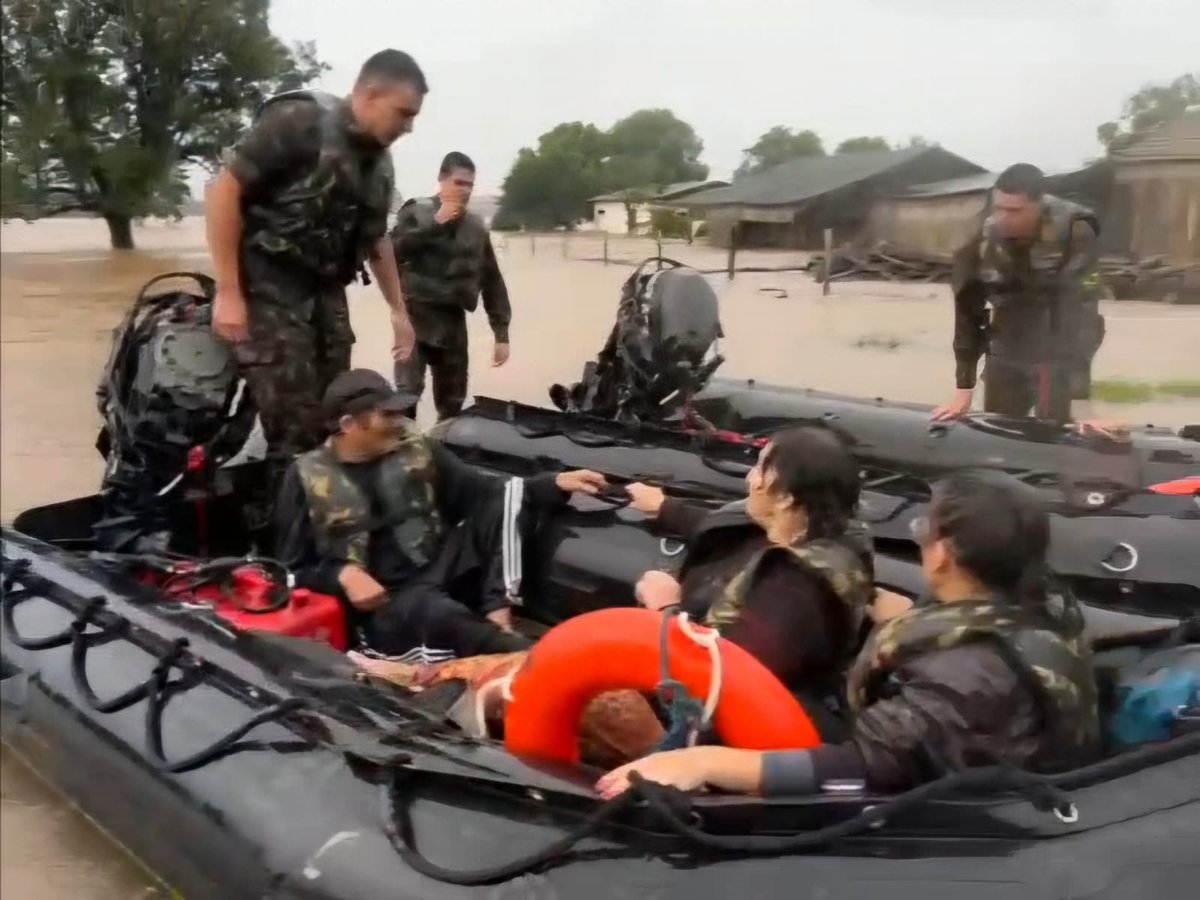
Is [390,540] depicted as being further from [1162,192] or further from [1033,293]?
[1162,192]

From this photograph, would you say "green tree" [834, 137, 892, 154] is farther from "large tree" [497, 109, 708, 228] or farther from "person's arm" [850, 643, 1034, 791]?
"person's arm" [850, 643, 1034, 791]

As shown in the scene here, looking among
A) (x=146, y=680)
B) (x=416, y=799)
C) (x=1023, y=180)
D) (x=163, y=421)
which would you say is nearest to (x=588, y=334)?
(x=163, y=421)

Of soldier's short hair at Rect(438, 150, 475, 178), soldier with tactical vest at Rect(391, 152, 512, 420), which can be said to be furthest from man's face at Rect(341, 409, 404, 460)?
soldier's short hair at Rect(438, 150, 475, 178)

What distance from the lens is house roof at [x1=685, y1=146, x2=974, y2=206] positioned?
6.36ft

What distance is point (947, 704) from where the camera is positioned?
1.42 metres

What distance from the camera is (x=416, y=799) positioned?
1642 mm

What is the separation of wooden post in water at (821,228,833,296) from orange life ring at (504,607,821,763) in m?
0.75

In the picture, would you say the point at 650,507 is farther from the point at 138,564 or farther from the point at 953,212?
the point at 138,564

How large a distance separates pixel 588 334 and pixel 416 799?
176cm

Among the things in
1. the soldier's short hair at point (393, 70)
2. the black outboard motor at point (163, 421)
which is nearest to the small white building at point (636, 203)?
the soldier's short hair at point (393, 70)

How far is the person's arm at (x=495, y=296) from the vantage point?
3.18 m

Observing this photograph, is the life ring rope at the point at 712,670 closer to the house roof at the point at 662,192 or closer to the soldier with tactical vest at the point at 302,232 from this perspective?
the house roof at the point at 662,192

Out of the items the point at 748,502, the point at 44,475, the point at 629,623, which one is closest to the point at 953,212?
the point at 748,502

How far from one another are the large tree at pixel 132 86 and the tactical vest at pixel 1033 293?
1.35 metres
